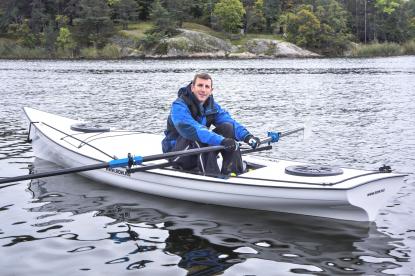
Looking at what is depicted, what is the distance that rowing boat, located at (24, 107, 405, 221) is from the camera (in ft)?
29.0

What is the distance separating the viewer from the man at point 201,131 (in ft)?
32.2

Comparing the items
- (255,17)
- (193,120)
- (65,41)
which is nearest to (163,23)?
(65,41)

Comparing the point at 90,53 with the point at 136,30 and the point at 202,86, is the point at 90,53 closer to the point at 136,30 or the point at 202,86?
the point at 136,30

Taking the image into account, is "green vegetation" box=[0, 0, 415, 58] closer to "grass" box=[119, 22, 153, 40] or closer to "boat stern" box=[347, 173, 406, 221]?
"grass" box=[119, 22, 153, 40]

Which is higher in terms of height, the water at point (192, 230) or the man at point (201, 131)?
the man at point (201, 131)

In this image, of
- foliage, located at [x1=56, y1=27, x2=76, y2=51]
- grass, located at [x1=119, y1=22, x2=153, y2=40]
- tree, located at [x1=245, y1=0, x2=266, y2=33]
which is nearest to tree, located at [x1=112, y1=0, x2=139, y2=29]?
grass, located at [x1=119, y1=22, x2=153, y2=40]

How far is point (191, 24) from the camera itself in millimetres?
106188

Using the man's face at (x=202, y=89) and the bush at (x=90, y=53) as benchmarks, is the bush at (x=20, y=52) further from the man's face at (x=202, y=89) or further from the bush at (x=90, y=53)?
the man's face at (x=202, y=89)

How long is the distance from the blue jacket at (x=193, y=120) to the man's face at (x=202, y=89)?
0.32 feet

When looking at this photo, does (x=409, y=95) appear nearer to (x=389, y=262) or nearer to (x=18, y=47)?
(x=389, y=262)

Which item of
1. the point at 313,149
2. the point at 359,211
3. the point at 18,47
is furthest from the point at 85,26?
the point at 359,211

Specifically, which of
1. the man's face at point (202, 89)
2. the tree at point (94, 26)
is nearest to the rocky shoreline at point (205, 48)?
the tree at point (94, 26)

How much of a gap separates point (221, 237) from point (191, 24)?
101 metres

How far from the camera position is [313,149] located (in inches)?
632
